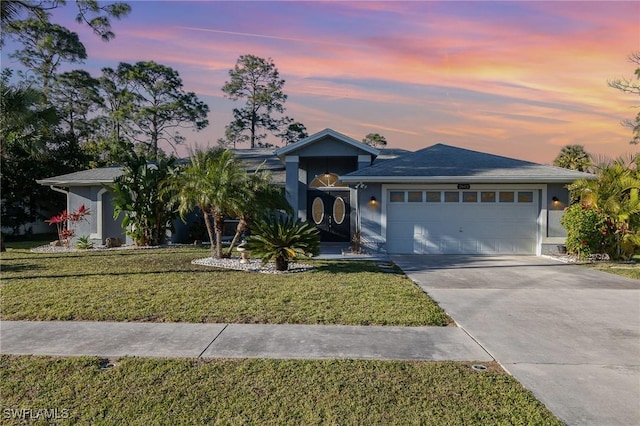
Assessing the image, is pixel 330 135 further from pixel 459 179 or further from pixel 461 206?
pixel 461 206

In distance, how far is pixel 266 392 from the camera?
3895mm

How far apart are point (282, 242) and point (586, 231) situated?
9.40 m

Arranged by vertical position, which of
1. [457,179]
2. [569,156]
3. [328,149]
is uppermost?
[569,156]

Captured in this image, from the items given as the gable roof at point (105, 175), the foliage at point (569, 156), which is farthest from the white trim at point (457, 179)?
the foliage at point (569, 156)

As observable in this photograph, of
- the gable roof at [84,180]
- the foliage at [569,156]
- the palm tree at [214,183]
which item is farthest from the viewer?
the foliage at [569,156]

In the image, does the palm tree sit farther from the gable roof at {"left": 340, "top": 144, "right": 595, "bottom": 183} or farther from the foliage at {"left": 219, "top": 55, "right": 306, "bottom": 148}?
the foliage at {"left": 219, "top": 55, "right": 306, "bottom": 148}

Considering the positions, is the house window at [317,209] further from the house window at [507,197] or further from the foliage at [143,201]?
the house window at [507,197]

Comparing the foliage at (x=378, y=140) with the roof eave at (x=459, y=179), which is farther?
the foliage at (x=378, y=140)

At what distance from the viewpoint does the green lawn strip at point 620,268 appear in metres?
10.7

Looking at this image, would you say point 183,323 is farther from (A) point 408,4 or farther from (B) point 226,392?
(A) point 408,4

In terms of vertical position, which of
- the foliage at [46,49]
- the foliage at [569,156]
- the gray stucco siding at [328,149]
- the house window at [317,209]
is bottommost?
the house window at [317,209]

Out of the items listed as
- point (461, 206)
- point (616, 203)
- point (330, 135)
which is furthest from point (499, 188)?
point (330, 135)

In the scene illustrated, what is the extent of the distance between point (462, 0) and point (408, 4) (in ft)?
4.26
